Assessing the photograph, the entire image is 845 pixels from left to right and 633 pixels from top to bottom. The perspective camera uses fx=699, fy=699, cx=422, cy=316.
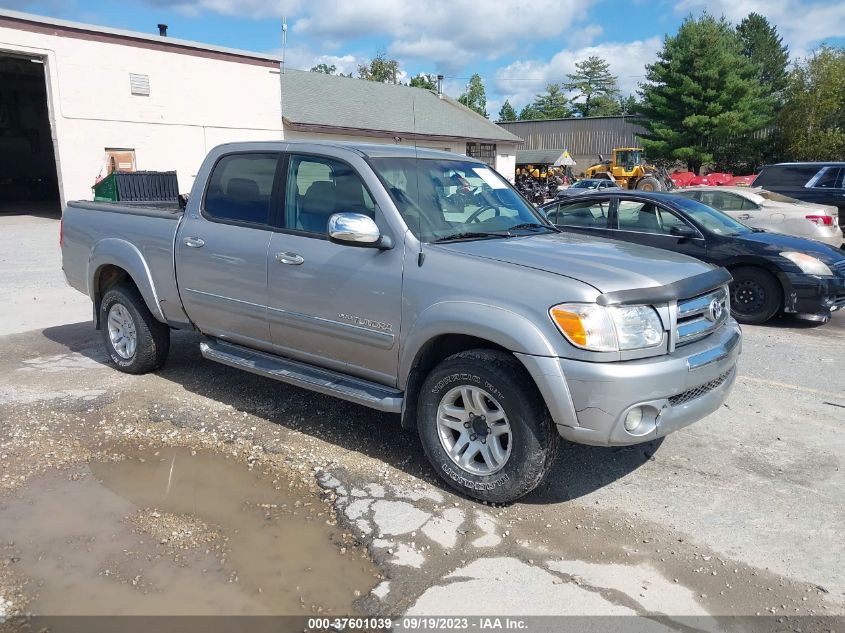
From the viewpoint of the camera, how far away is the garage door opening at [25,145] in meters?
30.3

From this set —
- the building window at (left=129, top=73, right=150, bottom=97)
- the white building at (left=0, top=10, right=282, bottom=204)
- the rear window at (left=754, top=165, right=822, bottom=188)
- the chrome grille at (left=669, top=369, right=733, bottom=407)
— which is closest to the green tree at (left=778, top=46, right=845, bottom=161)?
the rear window at (left=754, top=165, right=822, bottom=188)

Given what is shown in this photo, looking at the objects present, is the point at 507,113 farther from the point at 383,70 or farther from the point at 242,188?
the point at 242,188

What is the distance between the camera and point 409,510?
12.6ft

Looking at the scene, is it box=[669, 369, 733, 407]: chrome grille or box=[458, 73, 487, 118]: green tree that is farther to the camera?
box=[458, 73, 487, 118]: green tree

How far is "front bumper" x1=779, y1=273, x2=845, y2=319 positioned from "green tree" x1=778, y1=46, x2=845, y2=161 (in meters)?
39.6

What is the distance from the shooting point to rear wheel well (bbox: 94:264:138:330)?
6.12 m

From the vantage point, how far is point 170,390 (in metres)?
5.77

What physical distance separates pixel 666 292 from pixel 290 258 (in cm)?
235

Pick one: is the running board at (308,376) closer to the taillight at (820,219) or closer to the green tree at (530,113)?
the taillight at (820,219)

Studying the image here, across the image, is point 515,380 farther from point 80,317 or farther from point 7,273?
point 7,273

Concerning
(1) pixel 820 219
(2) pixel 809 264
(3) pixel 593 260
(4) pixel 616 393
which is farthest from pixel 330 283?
(1) pixel 820 219

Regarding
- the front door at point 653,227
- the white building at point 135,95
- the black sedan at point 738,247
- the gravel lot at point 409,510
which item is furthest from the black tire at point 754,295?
the white building at point 135,95

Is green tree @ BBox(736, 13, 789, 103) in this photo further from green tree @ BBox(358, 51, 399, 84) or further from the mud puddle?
the mud puddle

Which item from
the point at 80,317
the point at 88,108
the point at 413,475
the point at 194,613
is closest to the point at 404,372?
the point at 413,475
